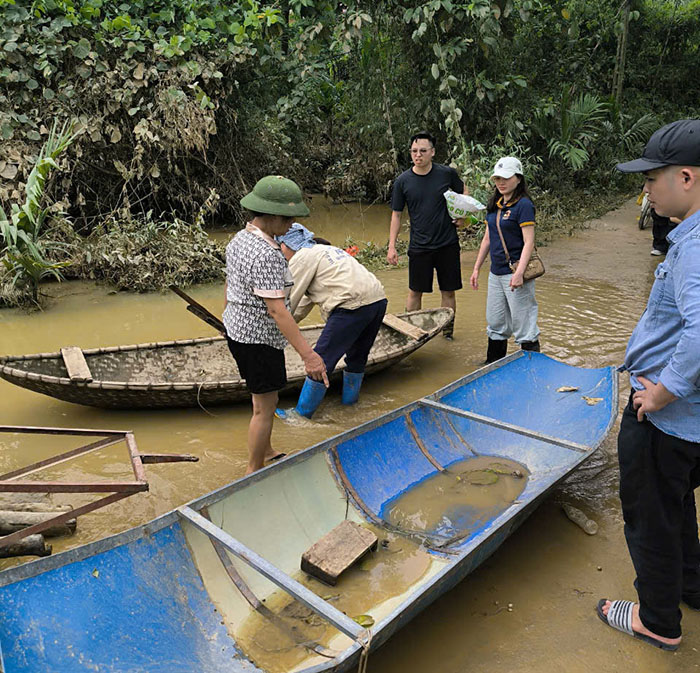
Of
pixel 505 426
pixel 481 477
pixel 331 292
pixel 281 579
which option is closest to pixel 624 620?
pixel 481 477

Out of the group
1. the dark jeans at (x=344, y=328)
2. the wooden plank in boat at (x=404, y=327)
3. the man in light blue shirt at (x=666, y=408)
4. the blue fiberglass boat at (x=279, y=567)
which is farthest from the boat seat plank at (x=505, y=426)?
the wooden plank in boat at (x=404, y=327)

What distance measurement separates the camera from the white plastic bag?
17.0 ft

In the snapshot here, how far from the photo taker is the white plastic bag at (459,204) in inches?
204

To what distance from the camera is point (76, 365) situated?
4.15m

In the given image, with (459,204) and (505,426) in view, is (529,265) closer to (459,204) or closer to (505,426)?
(459,204)

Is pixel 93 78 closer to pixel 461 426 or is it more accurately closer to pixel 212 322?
pixel 212 322

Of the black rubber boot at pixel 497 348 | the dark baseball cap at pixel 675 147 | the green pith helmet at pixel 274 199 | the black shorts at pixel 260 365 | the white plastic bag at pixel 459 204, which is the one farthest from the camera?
the white plastic bag at pixel 459 204

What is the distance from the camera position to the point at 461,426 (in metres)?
3.86

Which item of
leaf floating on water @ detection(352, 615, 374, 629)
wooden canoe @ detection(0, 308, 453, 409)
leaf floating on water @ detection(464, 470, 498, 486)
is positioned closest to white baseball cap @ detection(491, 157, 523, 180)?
wooden canoe @ detection(0, 308, 453, 409)

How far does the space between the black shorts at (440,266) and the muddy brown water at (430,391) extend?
65cm

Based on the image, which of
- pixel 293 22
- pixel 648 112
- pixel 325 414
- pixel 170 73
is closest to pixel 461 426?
pixel 325 414

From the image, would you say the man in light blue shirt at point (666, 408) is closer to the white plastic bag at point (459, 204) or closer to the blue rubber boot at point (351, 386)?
the blue rubber boot at point (351, 386)

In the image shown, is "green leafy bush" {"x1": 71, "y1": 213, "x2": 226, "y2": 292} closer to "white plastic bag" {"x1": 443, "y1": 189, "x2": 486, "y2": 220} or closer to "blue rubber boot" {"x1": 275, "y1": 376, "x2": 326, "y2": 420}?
"blue rubber boot" {"x1": 275, "y1": 376, "x2": 326, "y2": 420}

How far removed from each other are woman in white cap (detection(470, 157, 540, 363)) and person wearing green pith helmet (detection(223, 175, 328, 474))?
5.60 ft
